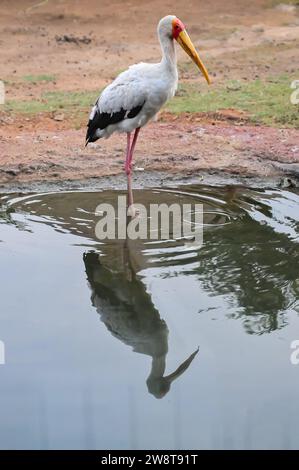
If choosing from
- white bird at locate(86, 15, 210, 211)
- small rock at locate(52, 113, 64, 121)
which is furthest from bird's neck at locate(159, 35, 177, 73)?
small rock at locate(52, 113, 64, 121)

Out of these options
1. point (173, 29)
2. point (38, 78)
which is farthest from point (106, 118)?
point (38, 78)

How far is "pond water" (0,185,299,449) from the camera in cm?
318

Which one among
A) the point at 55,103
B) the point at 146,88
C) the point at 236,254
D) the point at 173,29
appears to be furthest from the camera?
the point at 55,103

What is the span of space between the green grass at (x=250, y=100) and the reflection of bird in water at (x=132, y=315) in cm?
357

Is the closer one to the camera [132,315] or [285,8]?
[132,315]

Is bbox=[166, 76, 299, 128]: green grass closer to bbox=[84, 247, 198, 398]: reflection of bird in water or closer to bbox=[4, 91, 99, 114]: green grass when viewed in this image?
bbox=[4, 91, 99, 114]: green grass

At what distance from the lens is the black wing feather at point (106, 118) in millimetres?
5840

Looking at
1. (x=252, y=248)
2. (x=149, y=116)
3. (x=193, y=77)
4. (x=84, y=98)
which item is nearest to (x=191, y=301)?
(x=252, y=248)

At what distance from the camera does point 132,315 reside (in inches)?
167

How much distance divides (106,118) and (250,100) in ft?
9.62

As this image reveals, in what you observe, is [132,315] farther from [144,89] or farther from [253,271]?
[144,89]

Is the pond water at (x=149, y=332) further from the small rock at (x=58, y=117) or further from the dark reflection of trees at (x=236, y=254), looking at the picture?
the small rock at (x=58, y=117)

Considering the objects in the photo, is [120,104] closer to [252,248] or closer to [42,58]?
[252,248]

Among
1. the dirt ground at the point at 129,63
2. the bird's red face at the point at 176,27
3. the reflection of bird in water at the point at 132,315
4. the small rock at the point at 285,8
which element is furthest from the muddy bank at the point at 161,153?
the small rock at the point at 285,8
